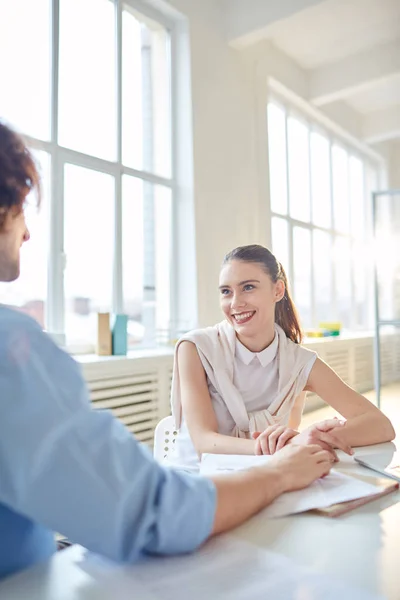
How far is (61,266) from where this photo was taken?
3393mm

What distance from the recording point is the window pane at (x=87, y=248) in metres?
3.51

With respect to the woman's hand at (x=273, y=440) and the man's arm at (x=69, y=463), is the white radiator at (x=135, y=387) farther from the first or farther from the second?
the man's arm at (x=69, y=463)

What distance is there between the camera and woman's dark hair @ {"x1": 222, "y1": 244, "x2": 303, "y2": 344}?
5.91 ft

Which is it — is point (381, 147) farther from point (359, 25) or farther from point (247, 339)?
point (247, 339)

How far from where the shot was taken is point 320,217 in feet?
22.4

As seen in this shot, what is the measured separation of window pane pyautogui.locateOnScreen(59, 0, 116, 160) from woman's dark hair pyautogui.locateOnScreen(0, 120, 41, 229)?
9.86ft

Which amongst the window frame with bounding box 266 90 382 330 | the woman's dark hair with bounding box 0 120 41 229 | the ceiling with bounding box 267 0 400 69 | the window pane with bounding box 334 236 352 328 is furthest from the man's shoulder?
the window pane with bounding box 334 236 352 328

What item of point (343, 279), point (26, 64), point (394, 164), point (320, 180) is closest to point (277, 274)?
point (26, 64)

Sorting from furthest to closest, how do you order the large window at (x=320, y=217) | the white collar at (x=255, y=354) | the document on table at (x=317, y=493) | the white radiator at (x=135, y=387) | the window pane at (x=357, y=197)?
the window pane at (x=357, y=197), the large window at (x=320, y=217), the white radiator at (x=135, y=387), the white collar at (x=255, y=354), the document on table at (x=317, y=493)

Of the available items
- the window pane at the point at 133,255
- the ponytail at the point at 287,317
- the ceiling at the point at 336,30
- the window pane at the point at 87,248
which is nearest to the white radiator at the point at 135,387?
the window pane at the point at 133,255

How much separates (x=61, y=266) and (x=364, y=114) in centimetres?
576

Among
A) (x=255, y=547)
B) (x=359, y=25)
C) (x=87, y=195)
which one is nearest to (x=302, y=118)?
(x=359, y=25)

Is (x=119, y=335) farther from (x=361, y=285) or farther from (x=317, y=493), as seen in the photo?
(x=361, y=285)

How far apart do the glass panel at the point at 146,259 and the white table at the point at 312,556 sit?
323 cm
